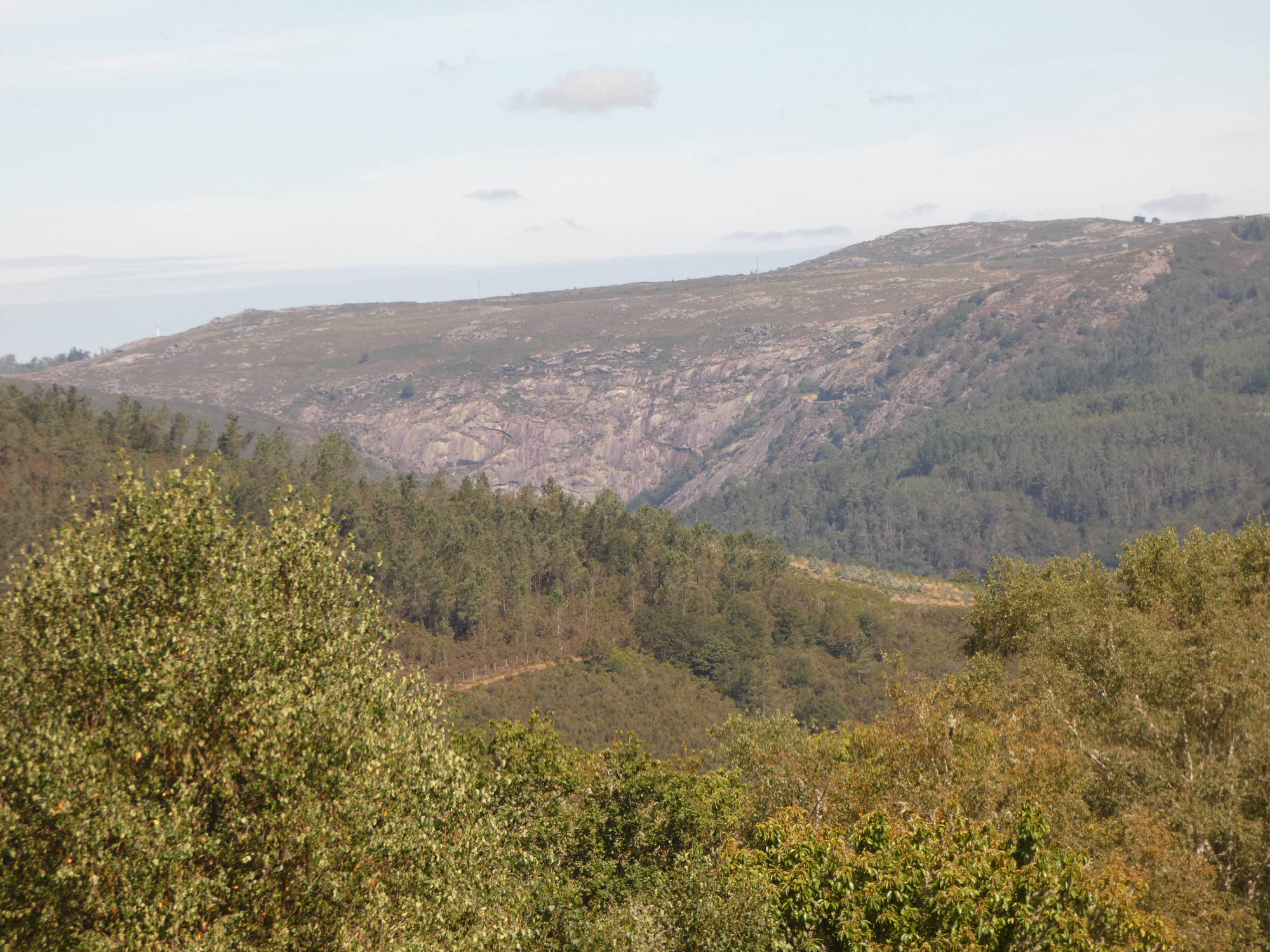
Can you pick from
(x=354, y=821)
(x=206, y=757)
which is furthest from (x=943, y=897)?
(x=206, y=757)

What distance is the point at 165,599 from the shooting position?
23.5 m

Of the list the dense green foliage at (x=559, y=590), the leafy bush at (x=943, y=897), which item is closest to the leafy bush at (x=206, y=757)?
the leafy bush at (x=943, y=897)

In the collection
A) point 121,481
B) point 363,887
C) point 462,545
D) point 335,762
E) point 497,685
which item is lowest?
point 497,685

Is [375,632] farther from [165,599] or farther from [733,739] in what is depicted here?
[733,739]

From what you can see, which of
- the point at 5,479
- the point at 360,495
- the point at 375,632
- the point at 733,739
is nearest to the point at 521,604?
the point at 360,495

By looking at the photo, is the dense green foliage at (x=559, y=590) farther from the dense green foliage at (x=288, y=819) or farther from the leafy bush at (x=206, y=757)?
the leafy bush at (x=206, y=757)

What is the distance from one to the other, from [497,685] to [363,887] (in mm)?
103961

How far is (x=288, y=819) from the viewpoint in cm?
1997

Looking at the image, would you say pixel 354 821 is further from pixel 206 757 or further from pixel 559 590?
pixel 559 590

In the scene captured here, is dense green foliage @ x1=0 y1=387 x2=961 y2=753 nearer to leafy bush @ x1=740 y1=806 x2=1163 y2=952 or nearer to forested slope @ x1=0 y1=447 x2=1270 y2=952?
forested slope @ x1=0 y1=447 x2=1270 y2=952

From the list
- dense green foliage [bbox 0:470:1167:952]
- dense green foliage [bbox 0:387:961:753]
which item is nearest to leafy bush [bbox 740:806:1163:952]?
dense green foliage [bbox 0:470:1167:952]

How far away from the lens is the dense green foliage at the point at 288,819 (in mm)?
18641

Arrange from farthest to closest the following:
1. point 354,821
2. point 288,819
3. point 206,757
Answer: point 206,757 → point 354,821 → point 288,819

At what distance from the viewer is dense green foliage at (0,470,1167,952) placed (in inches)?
734
